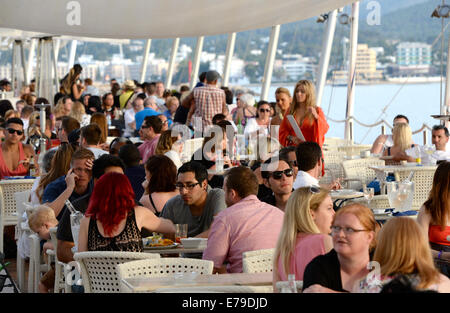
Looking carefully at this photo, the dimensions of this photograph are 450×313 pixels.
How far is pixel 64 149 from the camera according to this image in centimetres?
584

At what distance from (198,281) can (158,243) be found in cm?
136

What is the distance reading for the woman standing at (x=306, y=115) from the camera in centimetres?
745

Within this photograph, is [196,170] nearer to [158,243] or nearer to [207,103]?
[158,243]

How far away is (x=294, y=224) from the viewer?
3.41m

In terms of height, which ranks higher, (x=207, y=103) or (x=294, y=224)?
(x=207, y=103)

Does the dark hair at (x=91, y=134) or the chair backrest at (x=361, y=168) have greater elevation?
the dark hair at (x=91, y=134)

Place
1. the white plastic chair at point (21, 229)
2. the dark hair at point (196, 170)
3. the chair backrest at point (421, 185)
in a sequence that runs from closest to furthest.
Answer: the dark hair at point (196, 170) < the white plastic chair at point (21, 229) < the chair backrest at point (421, 185)

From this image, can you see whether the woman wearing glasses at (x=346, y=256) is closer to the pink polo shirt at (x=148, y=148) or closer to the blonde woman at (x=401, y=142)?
the pink polo shirt at (x=148, y=148)

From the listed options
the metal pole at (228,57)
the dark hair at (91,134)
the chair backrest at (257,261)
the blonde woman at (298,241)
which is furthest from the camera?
the metal pole at (228,57)

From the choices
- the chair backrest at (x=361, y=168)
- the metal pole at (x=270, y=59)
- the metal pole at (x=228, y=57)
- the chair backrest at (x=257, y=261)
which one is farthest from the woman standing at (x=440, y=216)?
the metal pole at (x=228, y=57)

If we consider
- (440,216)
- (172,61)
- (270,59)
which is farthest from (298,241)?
(172,61)

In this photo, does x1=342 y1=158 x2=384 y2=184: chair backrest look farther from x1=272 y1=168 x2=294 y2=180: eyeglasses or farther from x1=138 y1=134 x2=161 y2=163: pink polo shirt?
x1=272 y1=168 x2=294 y2=180: eyeglasses

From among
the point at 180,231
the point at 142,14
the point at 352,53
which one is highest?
the point at 352,53

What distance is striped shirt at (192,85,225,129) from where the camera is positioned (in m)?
9.95
